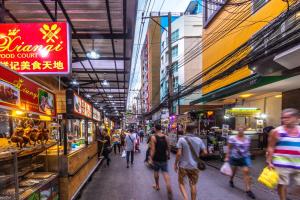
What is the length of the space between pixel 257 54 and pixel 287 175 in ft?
24.1

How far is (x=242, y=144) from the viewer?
327 inches

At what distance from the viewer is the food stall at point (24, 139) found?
13.2 ft

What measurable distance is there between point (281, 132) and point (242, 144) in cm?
299

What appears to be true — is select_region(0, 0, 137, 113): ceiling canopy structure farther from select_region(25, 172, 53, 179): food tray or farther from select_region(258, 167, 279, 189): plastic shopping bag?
select_region(258, 167, 279, 189): plastic shopping bag

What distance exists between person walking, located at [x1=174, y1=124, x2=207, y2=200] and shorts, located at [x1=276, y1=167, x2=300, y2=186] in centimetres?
173

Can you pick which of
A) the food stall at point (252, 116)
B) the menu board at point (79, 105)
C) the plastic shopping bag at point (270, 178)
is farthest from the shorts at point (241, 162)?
the food stall at point (252, 116)

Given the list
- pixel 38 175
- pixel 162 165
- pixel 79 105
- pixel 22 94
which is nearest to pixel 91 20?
pixel 79 105

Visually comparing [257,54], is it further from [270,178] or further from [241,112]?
[270,178]

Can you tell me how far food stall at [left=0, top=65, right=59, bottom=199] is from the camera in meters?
4.04

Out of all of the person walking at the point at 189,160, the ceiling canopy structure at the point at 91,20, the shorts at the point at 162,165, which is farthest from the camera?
the ceiling canopy structure at the point at 91,20

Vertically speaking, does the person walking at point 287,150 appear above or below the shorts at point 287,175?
above

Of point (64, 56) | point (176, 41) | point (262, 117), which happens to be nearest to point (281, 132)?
point (64, 56)

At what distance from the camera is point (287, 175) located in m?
5.23

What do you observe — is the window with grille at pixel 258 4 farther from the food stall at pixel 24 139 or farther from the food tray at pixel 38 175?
the food tray at pixel 38 175
